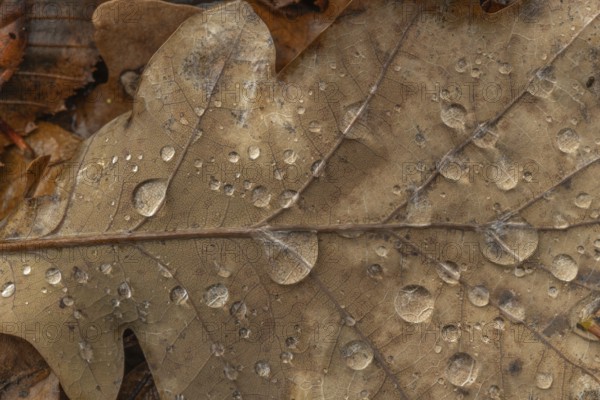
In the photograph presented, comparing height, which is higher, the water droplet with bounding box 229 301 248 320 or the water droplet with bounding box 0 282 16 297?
the water droplet with bounding box 0 282 16 297

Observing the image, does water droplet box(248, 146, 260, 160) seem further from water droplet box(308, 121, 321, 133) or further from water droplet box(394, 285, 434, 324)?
water droplet box(394, 285, 434, 324)

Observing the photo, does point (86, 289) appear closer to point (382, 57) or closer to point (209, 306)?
point (209, 306)

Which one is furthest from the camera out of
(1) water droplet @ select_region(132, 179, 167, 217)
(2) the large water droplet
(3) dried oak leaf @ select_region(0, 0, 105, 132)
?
(3) dried oak leaf @ select_region(0, 0, 105, 132)

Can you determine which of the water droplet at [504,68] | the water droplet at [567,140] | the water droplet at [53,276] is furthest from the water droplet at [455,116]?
the water droplet at [53,276]

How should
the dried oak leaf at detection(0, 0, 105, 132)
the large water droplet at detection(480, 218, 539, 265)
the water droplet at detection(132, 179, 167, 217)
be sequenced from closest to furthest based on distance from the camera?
the large water droplet at detection(480, 218, 539, 265) < the water droplet at detection(132, 179, 167, 217) < the dried oak leaf at detection(0, 0, 105, 132)

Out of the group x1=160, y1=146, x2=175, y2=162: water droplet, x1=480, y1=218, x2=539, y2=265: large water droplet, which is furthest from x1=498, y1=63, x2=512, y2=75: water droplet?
x1=160, y1=146, x2=175, y2=162: water droplet

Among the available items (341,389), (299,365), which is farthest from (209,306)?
(341,389)

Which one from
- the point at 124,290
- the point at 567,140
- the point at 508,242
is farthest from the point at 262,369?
the point at 567,140

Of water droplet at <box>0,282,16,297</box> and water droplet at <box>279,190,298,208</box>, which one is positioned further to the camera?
water droplet at <box>0,282,16,297</box>

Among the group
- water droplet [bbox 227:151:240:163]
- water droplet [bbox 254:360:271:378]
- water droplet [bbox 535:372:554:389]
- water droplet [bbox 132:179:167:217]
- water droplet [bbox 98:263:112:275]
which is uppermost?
water droplet [bbox 227:151:240:163]
